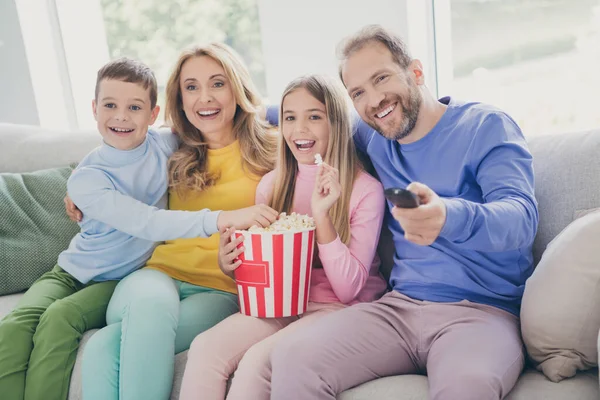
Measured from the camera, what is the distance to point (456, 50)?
304 cm

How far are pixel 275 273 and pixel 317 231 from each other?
0.18 m

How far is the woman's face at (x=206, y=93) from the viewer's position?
1988 millimetres

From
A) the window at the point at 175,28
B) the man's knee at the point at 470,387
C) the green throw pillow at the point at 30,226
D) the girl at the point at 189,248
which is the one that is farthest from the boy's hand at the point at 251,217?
the window at the point at 175,28

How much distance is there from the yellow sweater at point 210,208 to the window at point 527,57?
1421 millimetres

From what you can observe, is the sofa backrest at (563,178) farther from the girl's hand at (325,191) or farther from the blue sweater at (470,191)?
the girl's hand at (325,191)

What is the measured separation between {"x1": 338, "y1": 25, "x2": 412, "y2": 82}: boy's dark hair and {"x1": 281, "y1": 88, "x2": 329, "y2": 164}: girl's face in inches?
7.2

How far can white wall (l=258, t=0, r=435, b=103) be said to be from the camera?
2.80m

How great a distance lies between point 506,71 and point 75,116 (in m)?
2.71

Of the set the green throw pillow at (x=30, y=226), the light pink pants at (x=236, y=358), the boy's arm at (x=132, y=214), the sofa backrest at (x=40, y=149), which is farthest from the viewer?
the sofa backrest at (x=40, y=149)

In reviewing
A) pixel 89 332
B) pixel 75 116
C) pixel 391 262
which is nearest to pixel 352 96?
pixel 391 262

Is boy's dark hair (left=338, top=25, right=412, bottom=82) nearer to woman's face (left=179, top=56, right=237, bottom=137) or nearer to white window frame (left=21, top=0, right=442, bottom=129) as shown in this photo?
woman's face (left=179, top=56, right=237, bottom=137)

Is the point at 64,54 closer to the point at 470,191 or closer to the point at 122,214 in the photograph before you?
the point at 122,214

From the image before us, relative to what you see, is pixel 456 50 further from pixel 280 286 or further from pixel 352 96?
pixel 280 286

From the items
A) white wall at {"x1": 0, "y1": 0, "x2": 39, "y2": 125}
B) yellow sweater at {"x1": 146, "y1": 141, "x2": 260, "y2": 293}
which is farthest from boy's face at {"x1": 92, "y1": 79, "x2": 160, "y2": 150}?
white wall at {"x1": 0, "y1": 0, "x2": 39, "y2": 125}
